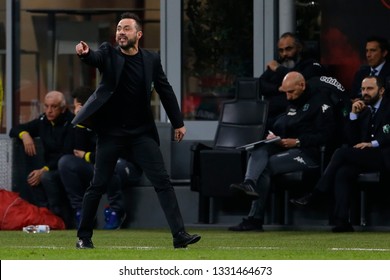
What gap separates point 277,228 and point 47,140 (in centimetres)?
273

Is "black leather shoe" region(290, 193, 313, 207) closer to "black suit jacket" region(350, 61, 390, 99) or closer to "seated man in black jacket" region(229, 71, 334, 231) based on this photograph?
"seated man in black jacket" region(229, 71, 334, 231)

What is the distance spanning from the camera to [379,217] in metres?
16.3

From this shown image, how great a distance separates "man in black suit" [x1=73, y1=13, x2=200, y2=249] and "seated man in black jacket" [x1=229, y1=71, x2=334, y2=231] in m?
3.13

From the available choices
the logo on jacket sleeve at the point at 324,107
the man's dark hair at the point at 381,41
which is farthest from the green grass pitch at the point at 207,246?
the man's dark hair at the point at 381,41

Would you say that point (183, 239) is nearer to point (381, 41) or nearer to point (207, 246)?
point (207, 246)

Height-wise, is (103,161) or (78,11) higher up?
(78,11)

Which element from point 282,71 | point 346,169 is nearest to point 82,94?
point 282,71

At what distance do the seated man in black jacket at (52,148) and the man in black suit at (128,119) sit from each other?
4.28 meters

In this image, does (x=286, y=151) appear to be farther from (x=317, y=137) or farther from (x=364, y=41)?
(x=364, y=41)

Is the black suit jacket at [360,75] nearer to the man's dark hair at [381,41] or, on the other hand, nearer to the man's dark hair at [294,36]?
the man's dark hair at [381,41]

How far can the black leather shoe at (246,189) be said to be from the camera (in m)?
15.7

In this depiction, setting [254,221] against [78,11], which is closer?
[254,221]
